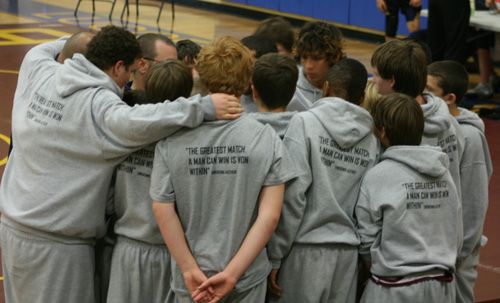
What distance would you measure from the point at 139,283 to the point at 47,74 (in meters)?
0.99

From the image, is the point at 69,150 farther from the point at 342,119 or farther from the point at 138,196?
the point at 342,119

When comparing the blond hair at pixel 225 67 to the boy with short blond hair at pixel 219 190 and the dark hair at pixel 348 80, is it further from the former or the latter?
the dark hair at pixel 348 80

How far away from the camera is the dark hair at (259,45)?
4.83 metres

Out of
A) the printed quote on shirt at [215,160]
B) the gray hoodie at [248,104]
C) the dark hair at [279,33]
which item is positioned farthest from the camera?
the dark hair at [279,33]

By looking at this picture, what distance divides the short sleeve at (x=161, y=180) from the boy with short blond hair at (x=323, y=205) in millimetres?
484

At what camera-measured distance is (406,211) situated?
148 inches

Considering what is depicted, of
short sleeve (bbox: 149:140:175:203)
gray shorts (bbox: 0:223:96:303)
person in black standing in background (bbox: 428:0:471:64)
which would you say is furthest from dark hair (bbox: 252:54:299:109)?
person in black standing in background (bbox: 428:0:471:64)

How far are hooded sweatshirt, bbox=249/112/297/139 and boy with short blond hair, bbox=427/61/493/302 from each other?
1012mm

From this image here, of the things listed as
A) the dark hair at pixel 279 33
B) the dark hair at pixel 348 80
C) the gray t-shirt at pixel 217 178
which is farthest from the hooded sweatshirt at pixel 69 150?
the dark hair at pixel 279 33

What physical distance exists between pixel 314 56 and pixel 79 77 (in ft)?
4.27

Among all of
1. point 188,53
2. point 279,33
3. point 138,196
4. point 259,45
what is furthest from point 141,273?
point 279,33

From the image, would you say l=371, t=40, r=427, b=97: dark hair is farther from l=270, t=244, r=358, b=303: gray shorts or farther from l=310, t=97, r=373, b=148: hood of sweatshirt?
l=270, t=244, r=358, b=303: gray shorts

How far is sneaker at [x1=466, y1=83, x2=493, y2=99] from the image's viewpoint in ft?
35.4

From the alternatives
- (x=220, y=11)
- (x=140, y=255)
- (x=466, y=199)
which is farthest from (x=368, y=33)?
(x=140, y=255)
